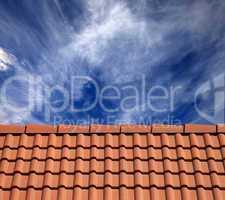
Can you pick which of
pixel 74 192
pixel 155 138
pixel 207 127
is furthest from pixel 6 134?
pixel 207 127

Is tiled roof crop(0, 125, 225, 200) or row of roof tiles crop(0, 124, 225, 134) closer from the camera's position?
tiled roof crop(0, 125, 225, 200)

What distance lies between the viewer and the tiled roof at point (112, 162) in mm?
4793

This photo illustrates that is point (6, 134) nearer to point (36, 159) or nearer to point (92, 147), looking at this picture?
point (36, 159)

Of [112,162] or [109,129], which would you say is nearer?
[112,162]

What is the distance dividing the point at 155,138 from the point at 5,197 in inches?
91.2

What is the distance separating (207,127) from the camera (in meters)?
5.79

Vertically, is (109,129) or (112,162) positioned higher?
(109,129)

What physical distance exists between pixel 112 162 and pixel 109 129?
2.23 ft

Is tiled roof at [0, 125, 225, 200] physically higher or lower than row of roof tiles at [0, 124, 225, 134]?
lower

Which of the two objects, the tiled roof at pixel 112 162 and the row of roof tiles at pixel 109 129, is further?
the row of roof tiles at pixel 109 129

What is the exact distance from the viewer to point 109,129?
574 cm

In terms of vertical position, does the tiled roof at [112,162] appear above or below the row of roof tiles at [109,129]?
below

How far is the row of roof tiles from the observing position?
5.71m

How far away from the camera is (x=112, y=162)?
521cm
